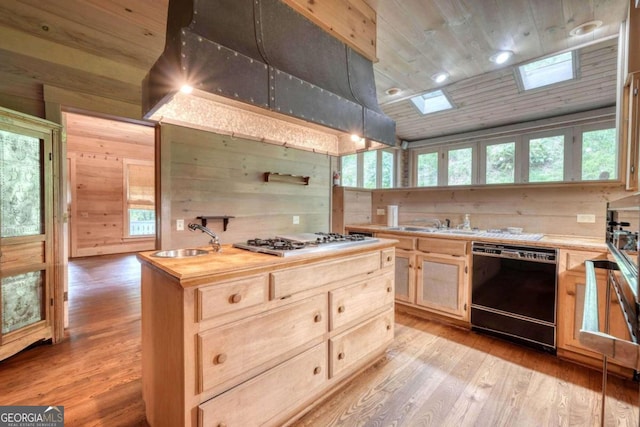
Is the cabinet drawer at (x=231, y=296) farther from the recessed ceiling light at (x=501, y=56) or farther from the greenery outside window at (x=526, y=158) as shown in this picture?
the greenery outside window at (x=526, y=158)

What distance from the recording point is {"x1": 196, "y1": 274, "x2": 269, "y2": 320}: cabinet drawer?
1.18 m

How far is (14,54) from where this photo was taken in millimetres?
2184

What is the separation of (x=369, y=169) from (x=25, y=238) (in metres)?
4.65

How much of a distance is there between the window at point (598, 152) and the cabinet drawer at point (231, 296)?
214 inches

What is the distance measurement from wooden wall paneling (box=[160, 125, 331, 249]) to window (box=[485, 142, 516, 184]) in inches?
134

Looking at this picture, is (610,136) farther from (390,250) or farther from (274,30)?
(274,30)

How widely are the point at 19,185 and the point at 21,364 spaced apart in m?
1.38

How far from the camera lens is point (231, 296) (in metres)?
1.27

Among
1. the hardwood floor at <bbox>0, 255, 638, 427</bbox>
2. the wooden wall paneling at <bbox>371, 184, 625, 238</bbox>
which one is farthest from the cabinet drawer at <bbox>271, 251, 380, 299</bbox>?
the wooden wall paneling at <bbox>371, 184, 625, 238</bbox>

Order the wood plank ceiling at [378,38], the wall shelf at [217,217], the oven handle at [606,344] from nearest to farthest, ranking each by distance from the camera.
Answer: the oven handle at [606,344], the wood plank ceiling at [378,38], the wall shelf at [217,217]

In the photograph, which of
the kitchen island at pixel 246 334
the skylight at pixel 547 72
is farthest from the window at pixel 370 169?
the kitchen island at pixel 246 334

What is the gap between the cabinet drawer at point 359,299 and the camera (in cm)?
177

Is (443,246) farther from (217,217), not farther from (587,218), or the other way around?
(217,217)

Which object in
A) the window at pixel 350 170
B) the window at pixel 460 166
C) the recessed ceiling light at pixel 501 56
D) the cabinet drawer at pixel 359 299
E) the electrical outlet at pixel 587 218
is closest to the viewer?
the cabinet drawer at pixel 359 299
